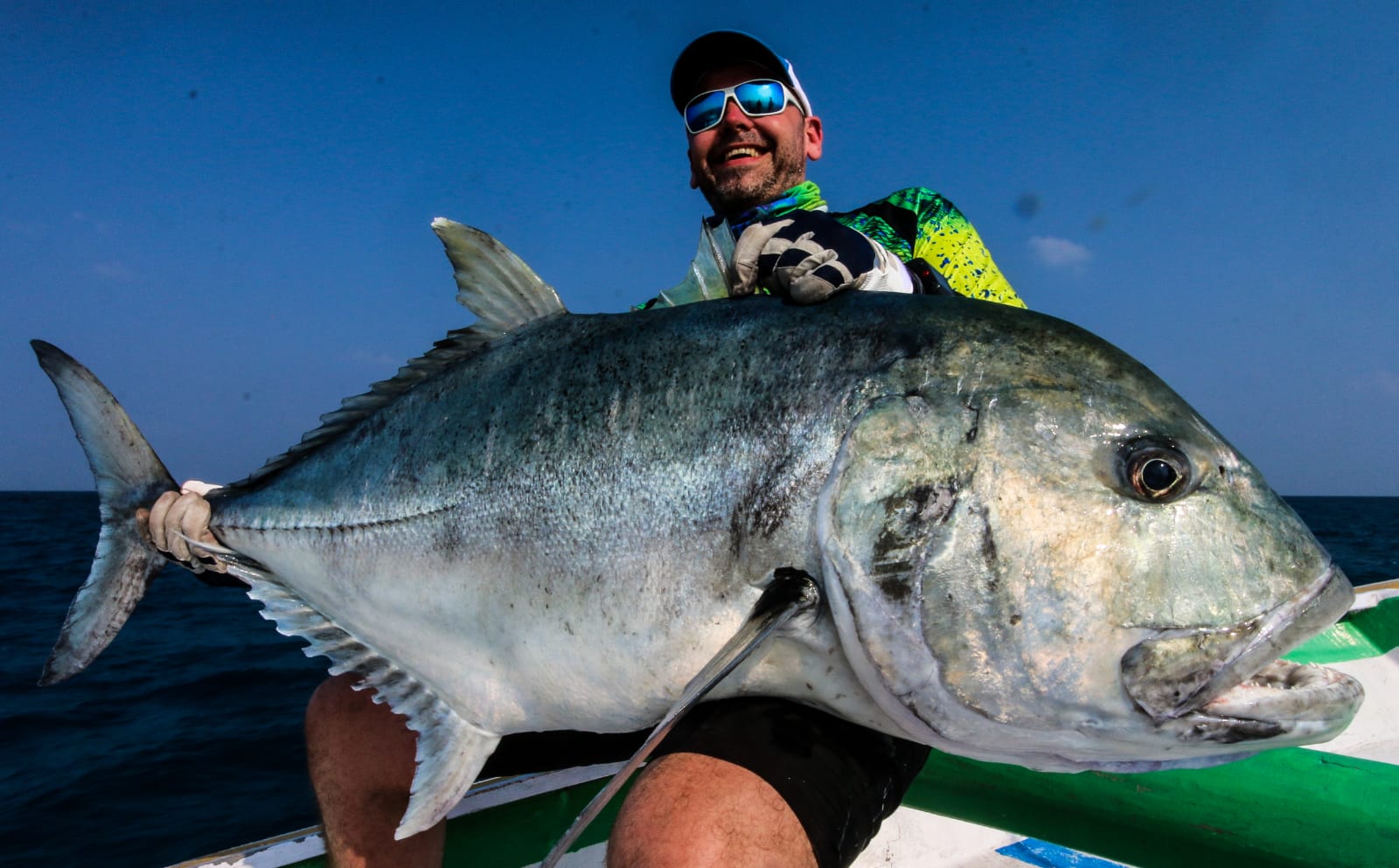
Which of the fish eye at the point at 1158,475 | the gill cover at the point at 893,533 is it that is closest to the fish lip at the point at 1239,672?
the fish eye at the point at 1158,475

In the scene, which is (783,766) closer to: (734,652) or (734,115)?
(734,652)

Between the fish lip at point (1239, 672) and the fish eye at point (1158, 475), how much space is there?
225mm

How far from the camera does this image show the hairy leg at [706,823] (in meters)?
1.55

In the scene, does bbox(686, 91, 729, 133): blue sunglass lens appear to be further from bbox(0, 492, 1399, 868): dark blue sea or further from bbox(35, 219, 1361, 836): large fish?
bbox(0, 492, 1399, 868): dark blue sea

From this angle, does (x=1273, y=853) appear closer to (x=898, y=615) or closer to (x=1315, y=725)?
(x=1315, y=725)

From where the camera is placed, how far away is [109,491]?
9.37 feet

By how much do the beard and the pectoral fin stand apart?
2.04 m

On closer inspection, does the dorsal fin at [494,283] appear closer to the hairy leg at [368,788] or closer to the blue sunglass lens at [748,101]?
the hairy leg at [368,788]

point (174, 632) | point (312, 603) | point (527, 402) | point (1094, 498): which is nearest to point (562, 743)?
point (312, 603)

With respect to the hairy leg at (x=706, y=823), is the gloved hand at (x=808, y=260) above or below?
above

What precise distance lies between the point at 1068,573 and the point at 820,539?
42 centimetres

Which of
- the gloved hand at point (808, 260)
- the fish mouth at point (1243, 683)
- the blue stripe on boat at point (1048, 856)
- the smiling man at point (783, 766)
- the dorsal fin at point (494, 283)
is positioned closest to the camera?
the fish mouth at point (1243, 683)

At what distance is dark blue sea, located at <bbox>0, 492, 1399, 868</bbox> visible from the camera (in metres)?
5.27

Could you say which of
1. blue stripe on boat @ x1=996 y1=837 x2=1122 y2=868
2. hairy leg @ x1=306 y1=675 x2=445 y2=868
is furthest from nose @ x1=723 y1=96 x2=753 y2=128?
blue stripe on boat @ x1=996 y1=837 x2=1122 y2=868
